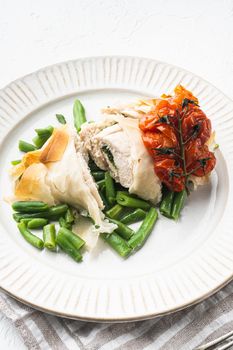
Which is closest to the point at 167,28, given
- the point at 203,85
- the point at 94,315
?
the point at 203,85

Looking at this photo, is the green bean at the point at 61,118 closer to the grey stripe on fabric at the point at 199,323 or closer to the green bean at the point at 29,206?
the green bean at the point at 29,206

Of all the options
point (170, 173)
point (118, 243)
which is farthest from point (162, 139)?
point (118, 243)

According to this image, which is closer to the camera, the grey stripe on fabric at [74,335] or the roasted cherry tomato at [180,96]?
the grey stripe on fabric at [74,335]

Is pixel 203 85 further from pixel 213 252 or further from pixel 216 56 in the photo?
pixel 213 252

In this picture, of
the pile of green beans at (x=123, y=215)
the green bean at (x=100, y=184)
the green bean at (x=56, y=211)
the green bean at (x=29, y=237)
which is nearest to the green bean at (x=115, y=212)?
the pile of green beans at (x=123, y=215)

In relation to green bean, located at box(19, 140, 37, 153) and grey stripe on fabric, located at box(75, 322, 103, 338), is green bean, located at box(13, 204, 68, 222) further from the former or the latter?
grey stripe on fabric, located at box(75, 322, 103, 338)

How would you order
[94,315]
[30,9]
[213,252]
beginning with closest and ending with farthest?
[94,315] → [213,252] → [30,9]
